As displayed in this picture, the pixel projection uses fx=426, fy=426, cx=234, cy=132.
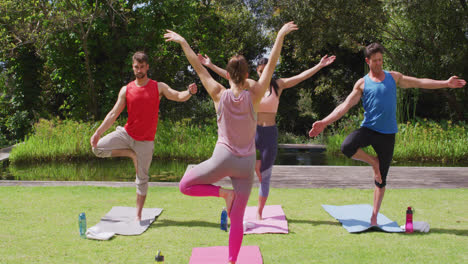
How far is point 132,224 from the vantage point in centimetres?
517

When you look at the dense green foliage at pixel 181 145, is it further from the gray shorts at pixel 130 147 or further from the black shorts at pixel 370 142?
the black shorts at pixel 370 142

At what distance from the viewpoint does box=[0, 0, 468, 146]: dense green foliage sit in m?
13.5

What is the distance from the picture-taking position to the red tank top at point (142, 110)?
506 cm

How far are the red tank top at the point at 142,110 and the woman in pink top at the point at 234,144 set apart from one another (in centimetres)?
162

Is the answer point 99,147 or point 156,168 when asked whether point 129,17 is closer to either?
point 156,168

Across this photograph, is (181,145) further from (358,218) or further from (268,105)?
(358,218)

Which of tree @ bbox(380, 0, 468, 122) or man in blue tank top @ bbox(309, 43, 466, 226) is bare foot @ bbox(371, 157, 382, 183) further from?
tree @ bbox(380, 0, 468, 122)

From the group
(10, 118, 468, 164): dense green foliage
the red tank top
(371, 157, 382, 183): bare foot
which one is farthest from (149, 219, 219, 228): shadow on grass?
(10, 118, 468, 164): dense green foliage

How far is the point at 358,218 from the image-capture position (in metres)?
5.38

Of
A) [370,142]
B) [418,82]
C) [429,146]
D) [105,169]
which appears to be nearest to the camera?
[370,142]

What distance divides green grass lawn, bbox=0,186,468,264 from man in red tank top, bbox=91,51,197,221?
917mm

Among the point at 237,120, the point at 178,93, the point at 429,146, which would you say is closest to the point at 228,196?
the point at 237,120

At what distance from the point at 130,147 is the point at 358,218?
2981 millimetres

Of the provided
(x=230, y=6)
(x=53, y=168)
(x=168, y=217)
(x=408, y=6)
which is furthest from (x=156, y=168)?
(x=230, y=6)
